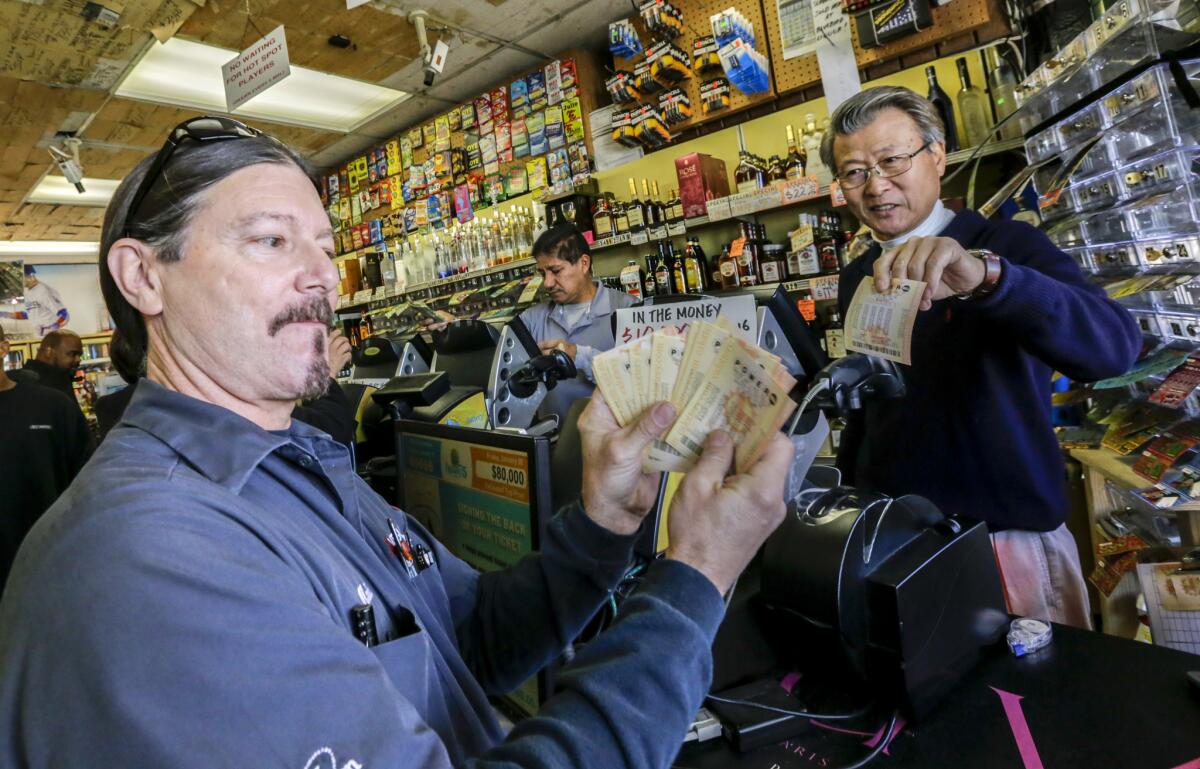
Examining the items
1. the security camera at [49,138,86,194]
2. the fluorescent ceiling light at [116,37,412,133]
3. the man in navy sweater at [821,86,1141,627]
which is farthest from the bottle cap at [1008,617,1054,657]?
the security camera at [49,138,86,194]

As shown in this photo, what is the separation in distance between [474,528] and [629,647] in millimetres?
935

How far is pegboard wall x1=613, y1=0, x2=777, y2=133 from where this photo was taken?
12.8ft

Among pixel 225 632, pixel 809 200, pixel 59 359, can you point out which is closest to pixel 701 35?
pixel 809 200

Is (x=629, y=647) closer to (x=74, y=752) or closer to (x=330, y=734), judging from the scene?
(x=330, y=734)

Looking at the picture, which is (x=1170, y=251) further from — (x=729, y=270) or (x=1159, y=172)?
(x=729, y=270)

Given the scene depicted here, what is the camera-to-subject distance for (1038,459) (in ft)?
5.29

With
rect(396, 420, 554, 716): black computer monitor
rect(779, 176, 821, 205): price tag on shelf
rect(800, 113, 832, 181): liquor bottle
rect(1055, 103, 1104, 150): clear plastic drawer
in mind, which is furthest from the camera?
rect(800, 113, 832, 181): liquor bottle

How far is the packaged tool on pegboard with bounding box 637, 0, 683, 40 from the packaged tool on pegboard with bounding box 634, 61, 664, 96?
7.6 inches

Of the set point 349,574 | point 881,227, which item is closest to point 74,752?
point 349,574

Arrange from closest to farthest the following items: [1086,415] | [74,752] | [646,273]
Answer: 1. [74,752]
2. [1086,415]
3. [646,273]

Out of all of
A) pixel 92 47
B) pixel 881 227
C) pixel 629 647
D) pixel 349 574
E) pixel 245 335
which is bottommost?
pixel 629 647

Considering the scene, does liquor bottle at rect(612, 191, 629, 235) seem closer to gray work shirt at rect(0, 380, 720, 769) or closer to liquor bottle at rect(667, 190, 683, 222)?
liquor bottle at rect(667, 190, 683, 222)

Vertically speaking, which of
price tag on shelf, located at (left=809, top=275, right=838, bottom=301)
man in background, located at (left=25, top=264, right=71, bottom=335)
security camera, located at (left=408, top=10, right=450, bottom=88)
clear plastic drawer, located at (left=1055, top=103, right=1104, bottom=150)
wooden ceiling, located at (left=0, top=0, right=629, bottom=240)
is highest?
man in background, located at (left=25, top=264, right=71, bottom=335)

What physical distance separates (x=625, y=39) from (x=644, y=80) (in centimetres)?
30
